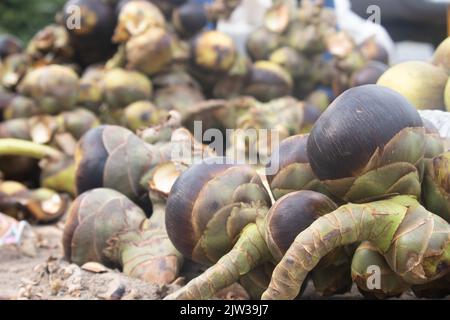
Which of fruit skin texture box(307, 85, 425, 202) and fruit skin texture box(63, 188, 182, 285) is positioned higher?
fruit skin texture box(307, 85, 425, 202)

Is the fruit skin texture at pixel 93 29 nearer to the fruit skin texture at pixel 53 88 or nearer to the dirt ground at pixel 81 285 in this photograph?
the fruit skin texture at pixel 53 88

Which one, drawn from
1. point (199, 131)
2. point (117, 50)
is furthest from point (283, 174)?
point (117, 50)

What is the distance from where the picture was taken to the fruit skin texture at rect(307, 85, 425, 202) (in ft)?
2.72

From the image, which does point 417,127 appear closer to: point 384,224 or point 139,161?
point 384,224

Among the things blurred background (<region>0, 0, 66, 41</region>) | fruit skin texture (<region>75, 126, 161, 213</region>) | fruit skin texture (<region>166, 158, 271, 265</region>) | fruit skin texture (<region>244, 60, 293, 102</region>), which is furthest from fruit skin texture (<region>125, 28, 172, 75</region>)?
blurred background (<region>0, 0, 66, 41</region>)

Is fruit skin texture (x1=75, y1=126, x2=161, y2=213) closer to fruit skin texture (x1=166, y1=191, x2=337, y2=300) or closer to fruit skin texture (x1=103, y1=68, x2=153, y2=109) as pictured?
fruit skin texture (x1=166, y1=191, x2=337, y2=300)

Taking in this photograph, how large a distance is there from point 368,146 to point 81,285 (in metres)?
0.51

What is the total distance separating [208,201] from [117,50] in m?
1.38

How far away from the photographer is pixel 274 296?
2.62ft

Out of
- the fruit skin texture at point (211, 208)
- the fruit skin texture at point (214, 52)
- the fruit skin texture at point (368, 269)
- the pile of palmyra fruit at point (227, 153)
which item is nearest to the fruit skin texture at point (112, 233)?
the pile of palmyra fruit at point (227, 153)

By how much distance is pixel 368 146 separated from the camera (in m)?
0.83

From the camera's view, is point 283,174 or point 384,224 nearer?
point 384,224

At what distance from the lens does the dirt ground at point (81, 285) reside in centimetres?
102

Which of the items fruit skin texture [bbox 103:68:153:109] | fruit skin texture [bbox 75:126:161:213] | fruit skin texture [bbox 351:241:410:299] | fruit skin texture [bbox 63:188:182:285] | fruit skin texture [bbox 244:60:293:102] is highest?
fruit skin texture [bbox 351:241:410:299]
